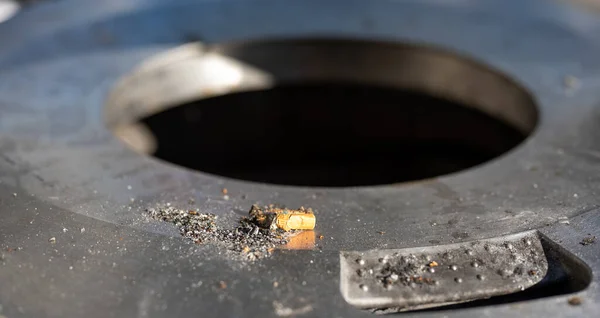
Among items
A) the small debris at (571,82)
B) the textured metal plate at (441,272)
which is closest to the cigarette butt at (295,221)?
the textured metal plate at (441,272)

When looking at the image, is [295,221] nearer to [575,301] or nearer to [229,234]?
[229,234]

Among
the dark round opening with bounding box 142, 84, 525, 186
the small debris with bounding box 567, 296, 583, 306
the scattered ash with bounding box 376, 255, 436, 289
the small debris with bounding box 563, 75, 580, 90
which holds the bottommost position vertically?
the dark round opening with bounding box 142, 84, 525, 186

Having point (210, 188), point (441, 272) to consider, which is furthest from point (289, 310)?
point (210, 188)

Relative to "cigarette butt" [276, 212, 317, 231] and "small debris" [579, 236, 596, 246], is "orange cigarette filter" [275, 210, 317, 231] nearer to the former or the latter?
"cigarette butt" [276, 212, 317, 231]

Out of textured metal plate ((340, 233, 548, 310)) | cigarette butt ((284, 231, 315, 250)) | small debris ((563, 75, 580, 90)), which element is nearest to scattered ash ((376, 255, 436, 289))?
textured metal plate ((340, 233, 548, 310))

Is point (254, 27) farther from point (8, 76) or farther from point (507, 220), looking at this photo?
point (507, 220)

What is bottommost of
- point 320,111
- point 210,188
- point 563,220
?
point 320,111
